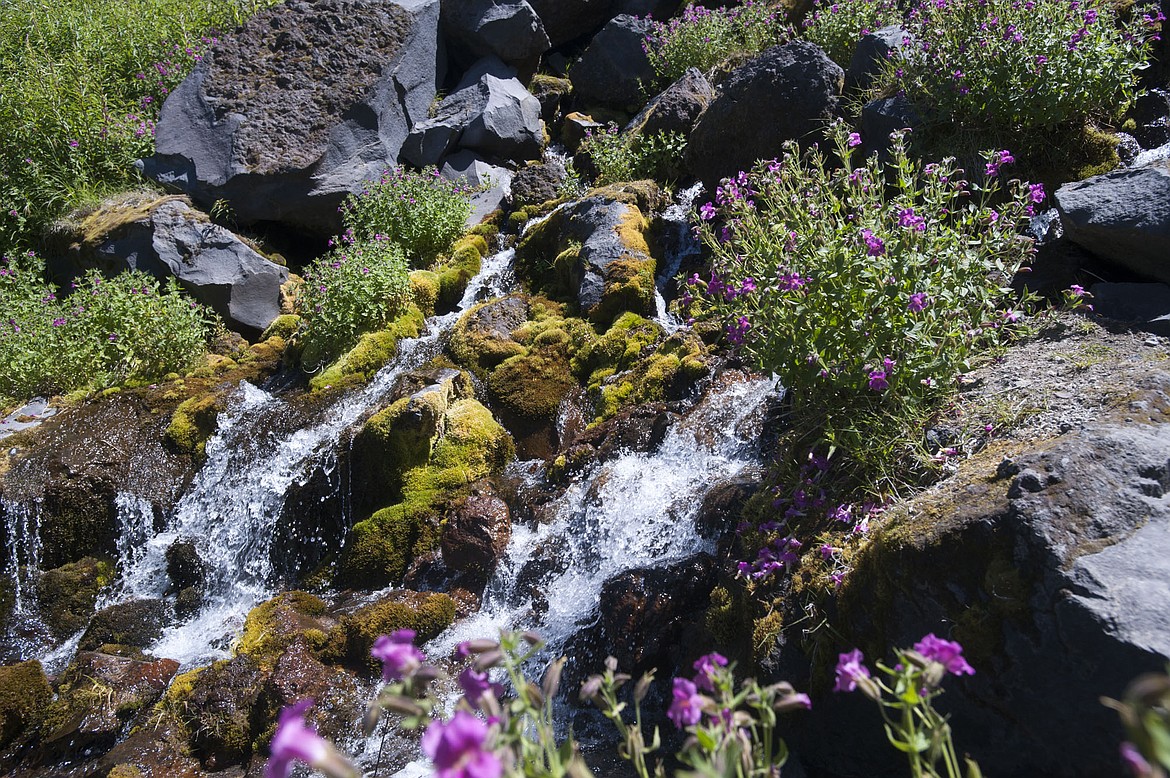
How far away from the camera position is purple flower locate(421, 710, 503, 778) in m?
1.18

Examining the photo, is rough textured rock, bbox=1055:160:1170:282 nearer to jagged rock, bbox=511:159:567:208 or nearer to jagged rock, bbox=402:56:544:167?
jagged rock, bbox=511:159:567:208

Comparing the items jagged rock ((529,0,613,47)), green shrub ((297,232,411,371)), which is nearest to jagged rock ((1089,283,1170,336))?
green shrub ((297,232,411,371))

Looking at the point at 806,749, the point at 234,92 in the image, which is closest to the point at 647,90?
the point at 234,92

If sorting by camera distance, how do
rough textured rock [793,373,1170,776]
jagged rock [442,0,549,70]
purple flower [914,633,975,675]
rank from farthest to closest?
jagged rock [442,0,549,70] → rough textured rock [793,373,1170,776] → purple flower [914,633,975,675]

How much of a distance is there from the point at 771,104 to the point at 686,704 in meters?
7.24

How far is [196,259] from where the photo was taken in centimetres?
936

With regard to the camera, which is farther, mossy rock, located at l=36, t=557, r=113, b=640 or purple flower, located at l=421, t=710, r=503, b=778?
mossy rock, located at l=36, t=557, r=113, b=640

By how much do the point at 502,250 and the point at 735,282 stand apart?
5.71 metres

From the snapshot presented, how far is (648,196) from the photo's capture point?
8.67 m

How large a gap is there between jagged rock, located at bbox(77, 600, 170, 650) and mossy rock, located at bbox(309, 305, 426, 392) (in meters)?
2.29

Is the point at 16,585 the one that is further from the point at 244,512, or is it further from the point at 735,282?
the point at 735,282

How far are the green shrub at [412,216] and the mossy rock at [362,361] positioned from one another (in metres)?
1.73

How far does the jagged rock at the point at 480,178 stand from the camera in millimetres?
10445

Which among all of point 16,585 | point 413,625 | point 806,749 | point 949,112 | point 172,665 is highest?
point 949,112
